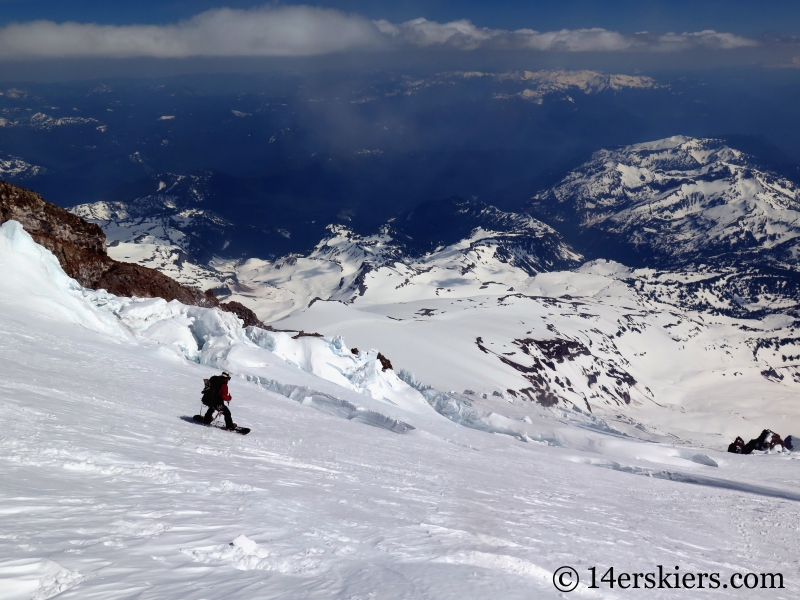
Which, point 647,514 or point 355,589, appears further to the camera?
point 647,514

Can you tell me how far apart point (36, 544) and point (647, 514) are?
55.8 ft

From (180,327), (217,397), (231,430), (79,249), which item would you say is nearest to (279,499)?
(217,397)

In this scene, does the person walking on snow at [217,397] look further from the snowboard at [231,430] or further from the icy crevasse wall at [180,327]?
Result: the icy crevasse wall at [180,327]

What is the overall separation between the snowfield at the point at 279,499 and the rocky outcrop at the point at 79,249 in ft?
23.7

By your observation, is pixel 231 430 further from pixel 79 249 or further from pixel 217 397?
pixel 79 249

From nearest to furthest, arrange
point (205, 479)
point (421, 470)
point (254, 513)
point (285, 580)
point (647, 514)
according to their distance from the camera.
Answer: point (285, 580)
point (254, 513)
point (205, 479)
point (647, 514)
point (421, 470)

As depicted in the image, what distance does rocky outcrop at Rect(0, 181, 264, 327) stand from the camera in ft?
131

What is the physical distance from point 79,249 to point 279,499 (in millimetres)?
38071

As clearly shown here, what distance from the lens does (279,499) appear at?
501 inches

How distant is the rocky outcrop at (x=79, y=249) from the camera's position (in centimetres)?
3981

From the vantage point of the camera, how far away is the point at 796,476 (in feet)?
106

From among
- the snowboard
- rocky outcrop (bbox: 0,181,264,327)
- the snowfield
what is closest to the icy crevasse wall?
the snowfield

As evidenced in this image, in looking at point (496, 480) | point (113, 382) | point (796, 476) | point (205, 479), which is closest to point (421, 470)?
point (496, 480)

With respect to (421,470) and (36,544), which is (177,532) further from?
(421,470)
